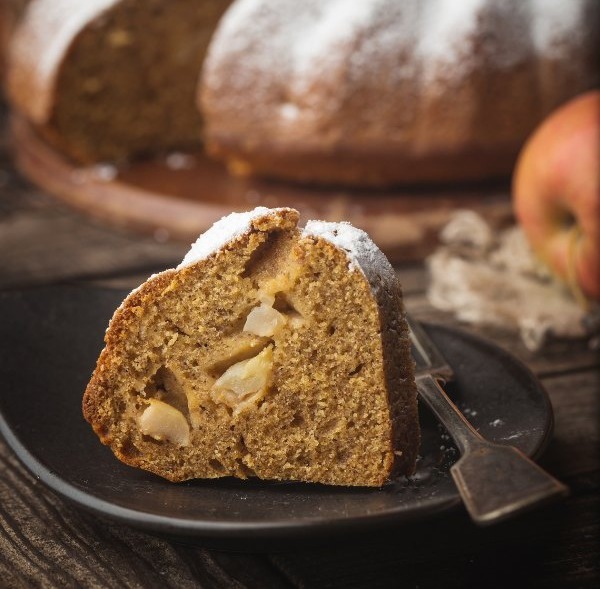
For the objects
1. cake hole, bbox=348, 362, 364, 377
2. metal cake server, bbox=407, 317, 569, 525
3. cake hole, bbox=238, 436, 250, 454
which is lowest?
cake hole, bbox=238, 436, 250, 454

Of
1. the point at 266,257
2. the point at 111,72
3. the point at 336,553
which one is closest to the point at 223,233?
the point at 266,257

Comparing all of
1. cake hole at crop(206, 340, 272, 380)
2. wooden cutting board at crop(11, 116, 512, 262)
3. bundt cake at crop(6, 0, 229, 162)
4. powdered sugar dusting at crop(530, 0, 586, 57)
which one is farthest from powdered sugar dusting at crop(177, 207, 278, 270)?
bundt cake at crop(6, 0, 229, 162)

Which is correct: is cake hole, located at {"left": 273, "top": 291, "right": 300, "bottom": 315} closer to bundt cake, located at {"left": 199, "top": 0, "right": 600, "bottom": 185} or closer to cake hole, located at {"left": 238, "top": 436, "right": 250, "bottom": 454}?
cake hole, located at {"left": 238, "top": 436, "right": 250, "bottom": 454}

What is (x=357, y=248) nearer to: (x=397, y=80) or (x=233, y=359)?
(x=233, y=359)

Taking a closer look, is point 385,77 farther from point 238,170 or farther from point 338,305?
point 338,305

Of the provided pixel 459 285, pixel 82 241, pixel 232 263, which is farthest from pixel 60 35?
pixel 232 263
